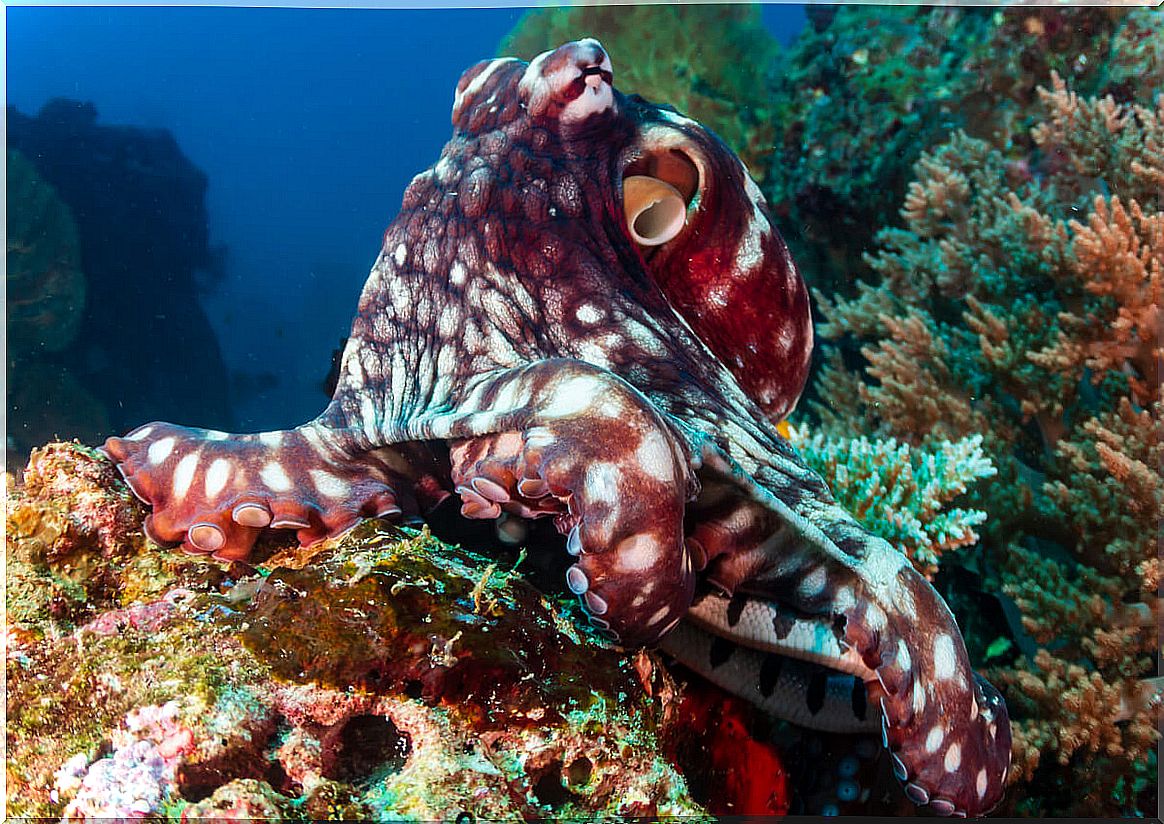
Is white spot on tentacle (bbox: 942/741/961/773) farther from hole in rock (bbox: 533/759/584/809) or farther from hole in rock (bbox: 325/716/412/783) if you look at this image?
hole in rock (bbox: 325/716/412/783)

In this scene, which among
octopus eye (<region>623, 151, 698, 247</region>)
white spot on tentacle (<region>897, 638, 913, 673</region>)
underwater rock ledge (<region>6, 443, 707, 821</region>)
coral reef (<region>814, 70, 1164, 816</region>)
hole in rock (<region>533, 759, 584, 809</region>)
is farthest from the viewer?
coral reef (<region>814, 70, 1164, 816</region>)

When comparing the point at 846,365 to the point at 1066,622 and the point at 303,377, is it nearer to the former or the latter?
the point at 1066,622

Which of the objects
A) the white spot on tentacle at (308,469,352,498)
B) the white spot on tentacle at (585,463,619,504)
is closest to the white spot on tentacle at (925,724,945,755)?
the white spot on tentacle at (585,463,619,504)

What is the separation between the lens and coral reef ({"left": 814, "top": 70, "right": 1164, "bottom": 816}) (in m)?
2.01

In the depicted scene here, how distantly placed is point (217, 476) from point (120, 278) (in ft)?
2.45

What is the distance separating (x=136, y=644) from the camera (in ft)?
3.72

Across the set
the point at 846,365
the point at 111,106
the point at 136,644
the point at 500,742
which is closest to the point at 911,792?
the point at 500,742

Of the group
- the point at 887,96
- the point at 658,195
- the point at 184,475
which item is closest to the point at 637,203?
the point at 658,195

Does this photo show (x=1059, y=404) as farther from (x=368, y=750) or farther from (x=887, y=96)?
(x=368, y=750)

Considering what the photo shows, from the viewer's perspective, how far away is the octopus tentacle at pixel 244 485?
1389 millimetres

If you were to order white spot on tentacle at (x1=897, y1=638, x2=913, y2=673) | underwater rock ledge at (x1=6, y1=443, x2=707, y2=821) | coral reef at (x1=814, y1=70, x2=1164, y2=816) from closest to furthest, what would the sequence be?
underwater rock ledge at (x1=6, y1=443, x2=707, y2=821) → white spot on tentacle at (x1=897, y1=638, x2=913, y2=673) → coral reef at (x1=814, y1=70, x2=1164, y2=816)

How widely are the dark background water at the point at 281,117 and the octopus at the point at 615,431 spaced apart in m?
0.33

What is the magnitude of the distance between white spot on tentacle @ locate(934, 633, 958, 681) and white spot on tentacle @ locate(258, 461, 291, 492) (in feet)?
3.98

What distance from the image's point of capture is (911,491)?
2.15m
